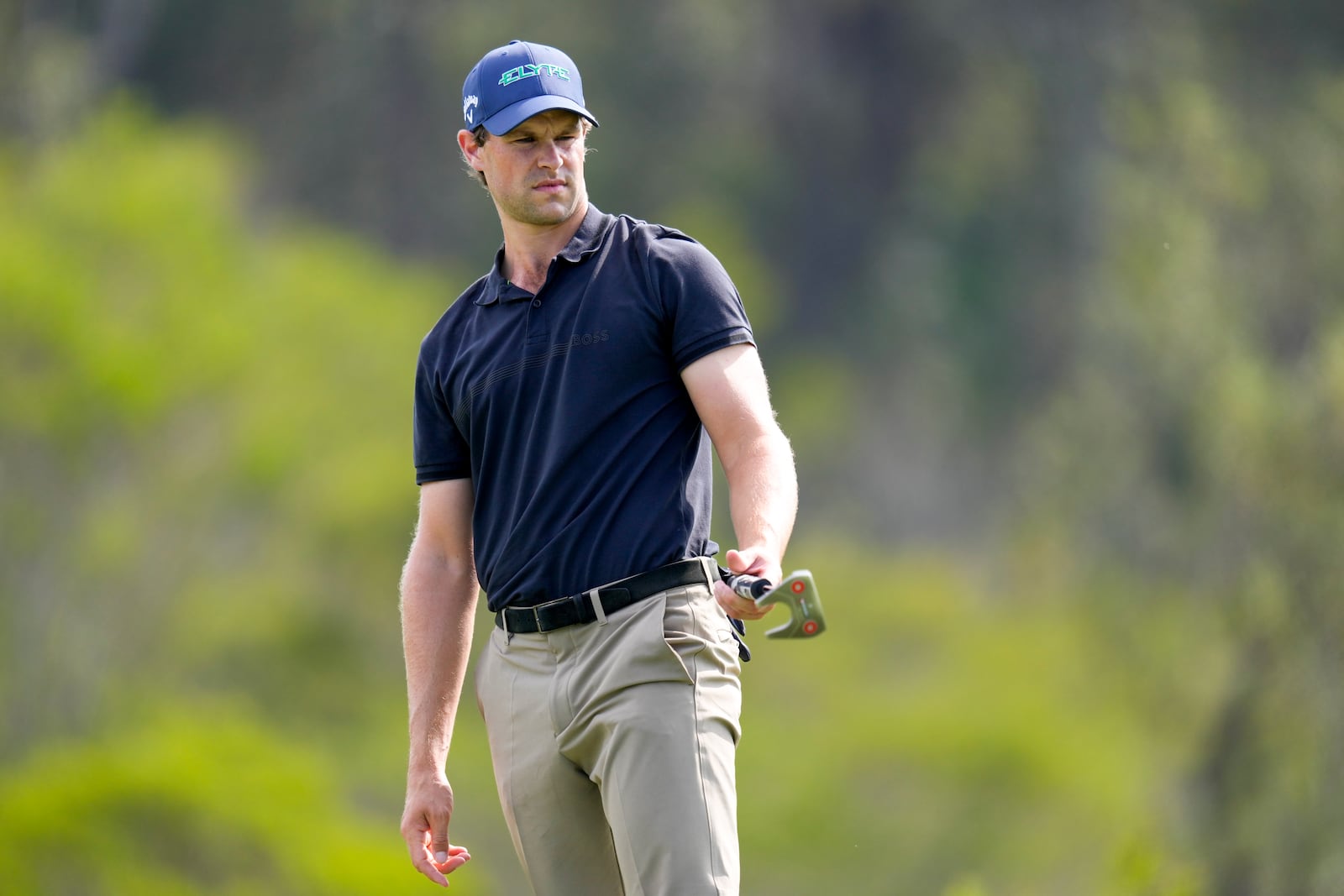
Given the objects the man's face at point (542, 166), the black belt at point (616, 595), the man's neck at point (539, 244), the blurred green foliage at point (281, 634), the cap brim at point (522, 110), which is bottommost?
the blurred green foliage at point (281, 634)

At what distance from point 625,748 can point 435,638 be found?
21.3 inches

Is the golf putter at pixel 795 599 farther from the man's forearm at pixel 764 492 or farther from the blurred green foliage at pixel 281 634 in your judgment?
the blurred green foliage at pixel 281 634

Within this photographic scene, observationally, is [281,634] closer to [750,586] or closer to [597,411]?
[597,411]

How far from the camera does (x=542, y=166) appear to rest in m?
3.24

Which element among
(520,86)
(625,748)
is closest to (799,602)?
(625,748)

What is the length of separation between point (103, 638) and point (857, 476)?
31.3ft

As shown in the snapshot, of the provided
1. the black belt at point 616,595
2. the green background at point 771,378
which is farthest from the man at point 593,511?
the green background at point 771,378

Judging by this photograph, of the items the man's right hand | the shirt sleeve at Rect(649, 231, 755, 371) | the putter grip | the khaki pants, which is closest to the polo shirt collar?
the shirt sleeve at Rect(649, 231, 755, 371)

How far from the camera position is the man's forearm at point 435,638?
3.35m

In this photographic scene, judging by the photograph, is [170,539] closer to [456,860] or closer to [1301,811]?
[1301,811]

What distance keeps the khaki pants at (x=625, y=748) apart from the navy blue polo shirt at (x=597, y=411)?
97mm

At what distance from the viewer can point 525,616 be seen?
10.3 ft

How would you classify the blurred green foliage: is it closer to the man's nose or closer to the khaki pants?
the khaki pants

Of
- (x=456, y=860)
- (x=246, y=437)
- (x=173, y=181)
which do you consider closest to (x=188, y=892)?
(x=246, y=437)
